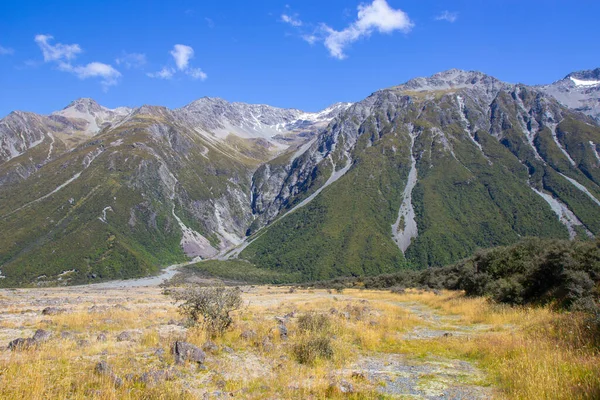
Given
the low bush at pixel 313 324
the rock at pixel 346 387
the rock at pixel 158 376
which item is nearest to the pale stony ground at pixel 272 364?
the rock at pixel 346 387

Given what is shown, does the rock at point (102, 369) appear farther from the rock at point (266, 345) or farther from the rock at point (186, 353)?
the rock at point (266, 345)

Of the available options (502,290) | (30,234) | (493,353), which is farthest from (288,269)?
(493,353)

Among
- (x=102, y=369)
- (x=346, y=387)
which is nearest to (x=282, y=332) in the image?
(x=346, y=387)

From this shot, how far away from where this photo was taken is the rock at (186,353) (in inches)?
420

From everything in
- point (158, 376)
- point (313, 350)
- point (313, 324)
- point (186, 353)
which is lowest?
point (313, 324)

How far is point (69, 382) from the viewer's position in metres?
7.89

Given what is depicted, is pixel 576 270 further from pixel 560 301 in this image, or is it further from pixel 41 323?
pixel 41 323

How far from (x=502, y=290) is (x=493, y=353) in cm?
1574

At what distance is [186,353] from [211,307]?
4745 millimetres

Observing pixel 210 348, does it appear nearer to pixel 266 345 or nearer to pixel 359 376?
pixel 266 345

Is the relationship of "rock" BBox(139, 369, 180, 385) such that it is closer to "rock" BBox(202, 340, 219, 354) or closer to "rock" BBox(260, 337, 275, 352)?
"rock" BBox(202, 340, 219, 354)

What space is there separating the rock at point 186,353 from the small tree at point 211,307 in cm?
327

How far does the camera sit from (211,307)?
1565cm

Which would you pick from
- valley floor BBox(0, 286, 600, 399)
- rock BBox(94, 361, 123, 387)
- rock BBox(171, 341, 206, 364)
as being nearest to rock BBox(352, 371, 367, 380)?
valley floor BBox(0, 286, 600, 399)
